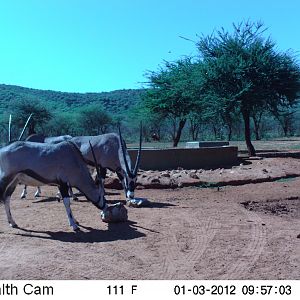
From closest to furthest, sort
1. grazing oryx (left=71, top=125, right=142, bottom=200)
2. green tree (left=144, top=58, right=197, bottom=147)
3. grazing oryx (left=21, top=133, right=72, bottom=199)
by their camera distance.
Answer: grazing oryx (left=71, top=125, right=142, bottom=200)
grazing oryx (left=21, top=133, right=72, bottom=199)
green tree (left=144, top=58, right=197, bottom=147)

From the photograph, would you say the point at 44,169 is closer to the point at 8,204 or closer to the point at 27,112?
the point at 8,204

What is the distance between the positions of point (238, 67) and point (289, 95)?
10.7 ft

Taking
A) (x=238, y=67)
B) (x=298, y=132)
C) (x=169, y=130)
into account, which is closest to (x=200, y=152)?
(x=238, y=67)

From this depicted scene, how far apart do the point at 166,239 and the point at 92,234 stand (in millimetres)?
1302

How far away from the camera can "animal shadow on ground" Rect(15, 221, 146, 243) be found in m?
8.59

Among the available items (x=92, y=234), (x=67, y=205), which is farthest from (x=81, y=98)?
(x=92, y=234)

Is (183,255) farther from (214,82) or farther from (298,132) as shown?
(298,132)

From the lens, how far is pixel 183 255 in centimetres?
750

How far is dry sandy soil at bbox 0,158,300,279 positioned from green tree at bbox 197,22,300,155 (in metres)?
12.8

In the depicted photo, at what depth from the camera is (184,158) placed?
64.8 feet

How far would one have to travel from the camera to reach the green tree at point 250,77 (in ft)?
86.0

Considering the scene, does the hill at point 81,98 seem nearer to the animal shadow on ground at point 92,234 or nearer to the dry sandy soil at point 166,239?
the dry sandy soil at point 166,239

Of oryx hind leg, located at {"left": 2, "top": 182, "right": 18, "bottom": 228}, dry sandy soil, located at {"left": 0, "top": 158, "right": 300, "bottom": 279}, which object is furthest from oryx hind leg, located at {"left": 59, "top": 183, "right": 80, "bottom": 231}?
oryx hind leg, located at {"left": 2, "top": 182, "right": 18, "bottom": 228}

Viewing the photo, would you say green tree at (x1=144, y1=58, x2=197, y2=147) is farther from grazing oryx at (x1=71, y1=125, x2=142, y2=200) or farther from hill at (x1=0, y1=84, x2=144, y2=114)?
hill at (x1=0, y1=84, x2=144, y2=114)
